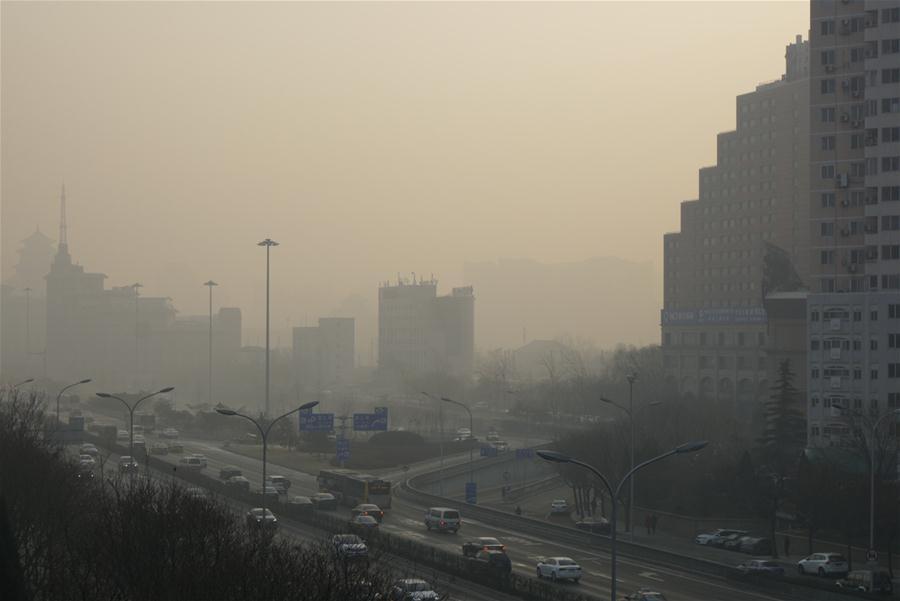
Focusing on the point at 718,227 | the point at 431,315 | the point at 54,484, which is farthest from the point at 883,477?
the point at 431,315

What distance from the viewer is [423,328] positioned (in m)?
154

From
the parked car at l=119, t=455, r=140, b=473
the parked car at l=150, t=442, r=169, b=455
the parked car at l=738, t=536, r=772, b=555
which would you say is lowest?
the parked car at l=738, t=536, r=772, b=555

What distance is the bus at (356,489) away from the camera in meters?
42.0

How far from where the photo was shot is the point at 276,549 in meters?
15.9

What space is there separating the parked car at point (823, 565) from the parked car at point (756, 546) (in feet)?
11.3

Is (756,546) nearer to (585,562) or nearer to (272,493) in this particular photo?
(585,562)

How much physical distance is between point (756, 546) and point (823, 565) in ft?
14.5

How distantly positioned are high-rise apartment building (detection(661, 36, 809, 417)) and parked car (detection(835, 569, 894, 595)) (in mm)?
50552

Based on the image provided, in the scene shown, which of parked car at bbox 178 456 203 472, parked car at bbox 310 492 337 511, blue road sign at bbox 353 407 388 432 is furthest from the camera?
blue road sign at bbox 353 407 388 432

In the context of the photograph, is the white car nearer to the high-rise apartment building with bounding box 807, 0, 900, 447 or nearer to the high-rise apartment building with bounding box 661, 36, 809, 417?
the high-rise apartment building with bounding box 807, 0, 900, 447

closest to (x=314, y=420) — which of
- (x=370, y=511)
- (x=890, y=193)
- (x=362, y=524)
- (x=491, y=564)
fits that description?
(x=370, y=511)

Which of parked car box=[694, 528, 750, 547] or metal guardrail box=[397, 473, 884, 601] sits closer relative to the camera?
metal guardrail box=[397, 473, 884, 601]

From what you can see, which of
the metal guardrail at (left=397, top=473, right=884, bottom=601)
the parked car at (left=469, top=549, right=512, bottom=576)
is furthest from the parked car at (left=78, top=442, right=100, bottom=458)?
the parked car at (left=469, top=549, right=512, bottom=576)

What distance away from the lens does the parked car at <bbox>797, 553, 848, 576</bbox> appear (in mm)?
30900
